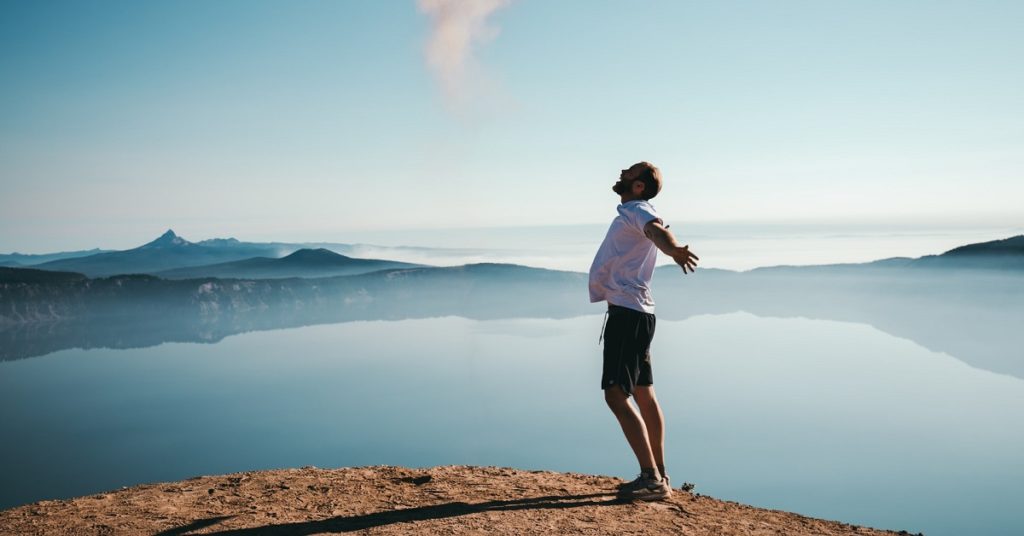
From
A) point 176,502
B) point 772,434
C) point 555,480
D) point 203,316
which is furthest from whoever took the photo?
point 203,316

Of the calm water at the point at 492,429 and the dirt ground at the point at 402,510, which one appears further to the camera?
the calm water at the point at 492,429

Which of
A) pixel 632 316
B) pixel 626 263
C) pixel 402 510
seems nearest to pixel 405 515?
pixel 402 510

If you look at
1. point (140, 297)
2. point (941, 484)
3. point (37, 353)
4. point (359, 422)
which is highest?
point (140, 297)

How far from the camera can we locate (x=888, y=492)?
96000 millimetres

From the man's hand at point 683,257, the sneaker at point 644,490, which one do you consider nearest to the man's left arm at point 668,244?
the man's hand at point 683,257

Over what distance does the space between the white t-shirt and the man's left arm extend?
0.77 feet

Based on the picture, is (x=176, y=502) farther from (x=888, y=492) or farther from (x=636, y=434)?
(x=888, y=492)

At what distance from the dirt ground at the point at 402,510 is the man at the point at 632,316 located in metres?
0.50

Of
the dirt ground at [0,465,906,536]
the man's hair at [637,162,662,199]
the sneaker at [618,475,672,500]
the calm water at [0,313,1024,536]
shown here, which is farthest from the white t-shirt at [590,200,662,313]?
the calm water at [0,313,1024,536]

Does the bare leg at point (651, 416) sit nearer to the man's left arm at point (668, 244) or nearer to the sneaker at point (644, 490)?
the sneaker at point (644, 490)

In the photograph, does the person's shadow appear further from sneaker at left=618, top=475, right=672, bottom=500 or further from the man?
the man

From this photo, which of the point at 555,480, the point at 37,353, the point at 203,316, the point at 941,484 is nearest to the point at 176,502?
the point at 555,480

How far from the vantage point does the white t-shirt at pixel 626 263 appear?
437 centimetres

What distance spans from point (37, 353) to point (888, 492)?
632 feet
